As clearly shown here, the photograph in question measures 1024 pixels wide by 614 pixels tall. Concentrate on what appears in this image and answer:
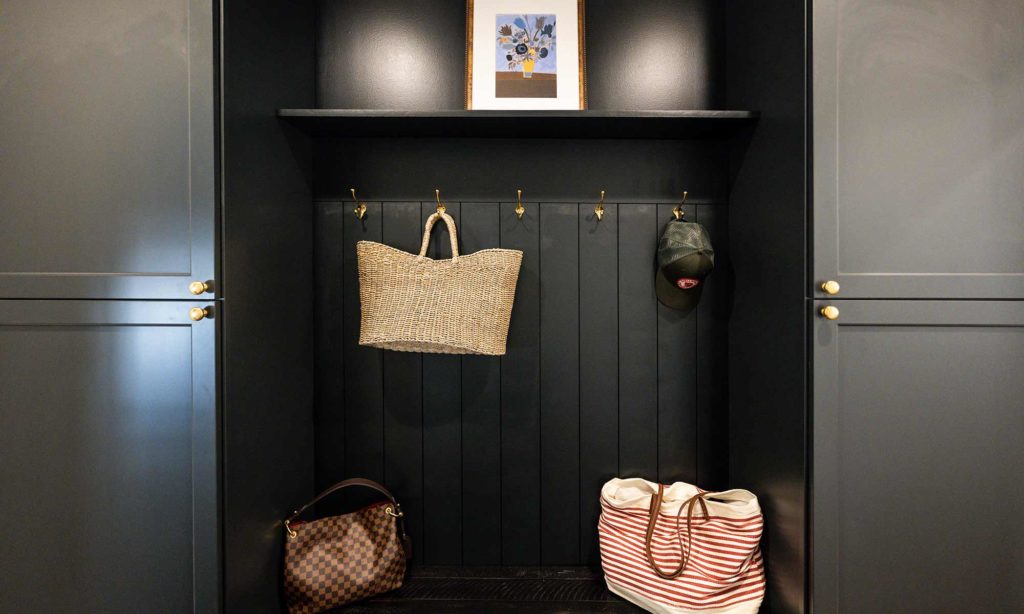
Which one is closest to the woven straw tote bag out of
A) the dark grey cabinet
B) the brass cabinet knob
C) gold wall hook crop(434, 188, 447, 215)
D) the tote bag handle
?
the tote bag handle

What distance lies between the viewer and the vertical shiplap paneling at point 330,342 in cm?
156

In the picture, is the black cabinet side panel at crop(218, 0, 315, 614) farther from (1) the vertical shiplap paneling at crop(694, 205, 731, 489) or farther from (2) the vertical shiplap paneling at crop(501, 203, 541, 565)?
(1) the vertical shiplap paneling at crop(694, 205, 731, 489)

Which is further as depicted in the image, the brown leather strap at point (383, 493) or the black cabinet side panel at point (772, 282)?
the brown leather strap at point (383, 493)

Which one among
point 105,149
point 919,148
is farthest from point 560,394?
point 105,149

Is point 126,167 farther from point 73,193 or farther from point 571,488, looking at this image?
point 571,488

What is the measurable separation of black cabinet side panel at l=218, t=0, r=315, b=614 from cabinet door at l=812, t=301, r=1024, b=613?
1.26 meters

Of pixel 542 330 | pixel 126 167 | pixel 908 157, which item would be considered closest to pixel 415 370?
pixel 542 330

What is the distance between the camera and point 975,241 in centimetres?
115

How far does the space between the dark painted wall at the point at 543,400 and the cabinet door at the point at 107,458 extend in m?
0.48

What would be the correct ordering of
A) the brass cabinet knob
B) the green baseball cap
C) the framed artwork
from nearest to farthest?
1. the brass cabinet knob
2. the green baseball cap
3. the framed artwork

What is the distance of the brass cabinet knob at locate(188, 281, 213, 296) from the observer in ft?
3.51

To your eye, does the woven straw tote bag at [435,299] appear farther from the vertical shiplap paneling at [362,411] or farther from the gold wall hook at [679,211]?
the gold wall hook at [679,211]

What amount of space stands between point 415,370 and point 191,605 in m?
0.75

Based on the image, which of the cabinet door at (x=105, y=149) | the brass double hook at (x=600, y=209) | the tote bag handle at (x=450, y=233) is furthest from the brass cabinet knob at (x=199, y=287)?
the brass double hook at (x=600, y=209)
